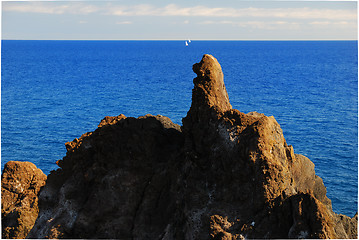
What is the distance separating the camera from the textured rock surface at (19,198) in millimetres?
23641

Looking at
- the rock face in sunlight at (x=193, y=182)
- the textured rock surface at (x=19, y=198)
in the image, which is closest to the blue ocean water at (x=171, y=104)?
the textured rock surface at (x=19, y=198)

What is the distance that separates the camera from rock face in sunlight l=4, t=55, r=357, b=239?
15.8 m

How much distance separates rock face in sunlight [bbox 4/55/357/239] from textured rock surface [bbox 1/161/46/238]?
3883 millimetres

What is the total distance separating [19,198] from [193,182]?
13361 millimetres

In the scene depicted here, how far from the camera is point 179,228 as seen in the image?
1700 centimetres

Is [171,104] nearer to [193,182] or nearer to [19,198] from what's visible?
→ [19,198]

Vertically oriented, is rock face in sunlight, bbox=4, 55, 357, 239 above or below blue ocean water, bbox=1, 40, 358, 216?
above

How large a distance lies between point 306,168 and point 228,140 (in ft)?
16.7

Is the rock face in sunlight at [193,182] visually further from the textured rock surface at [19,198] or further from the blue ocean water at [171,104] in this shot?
the blue ocean water at [171,104]

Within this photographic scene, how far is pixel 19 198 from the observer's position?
25516 millimetres

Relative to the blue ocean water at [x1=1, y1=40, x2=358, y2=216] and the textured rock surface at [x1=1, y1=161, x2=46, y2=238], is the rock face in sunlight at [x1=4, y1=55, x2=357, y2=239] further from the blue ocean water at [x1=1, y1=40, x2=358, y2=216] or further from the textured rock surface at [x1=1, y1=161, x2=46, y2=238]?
the blue ocean water at [x1=1, y1=40, x2=358, y2=216]

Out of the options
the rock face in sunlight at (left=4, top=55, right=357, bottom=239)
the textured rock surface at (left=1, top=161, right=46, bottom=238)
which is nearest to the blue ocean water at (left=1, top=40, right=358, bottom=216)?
the textured rock surface at (left=1, top=161, right=46, bottom=238)

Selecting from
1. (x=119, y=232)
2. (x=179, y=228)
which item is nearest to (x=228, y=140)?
(x=179, y=228)

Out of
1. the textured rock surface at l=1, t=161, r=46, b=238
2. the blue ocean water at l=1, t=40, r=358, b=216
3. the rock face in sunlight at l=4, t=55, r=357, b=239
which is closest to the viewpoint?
the rock face in sunlight at l=4, t=55, r=357, b=239
